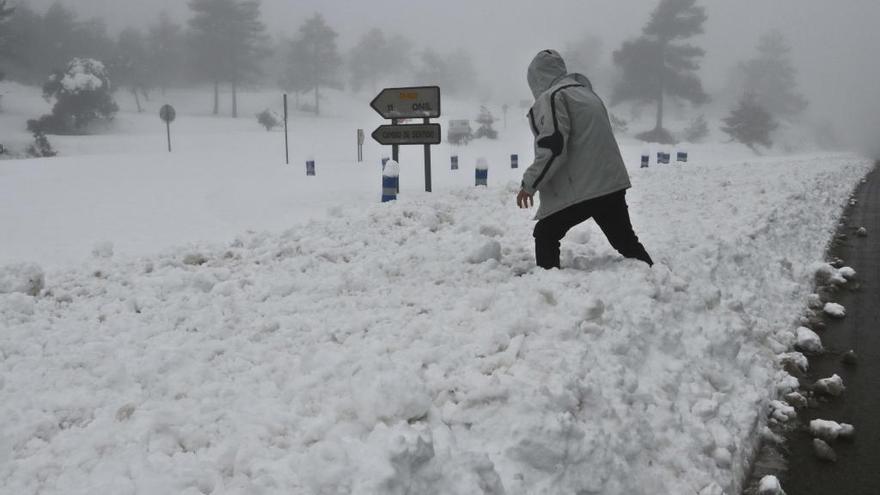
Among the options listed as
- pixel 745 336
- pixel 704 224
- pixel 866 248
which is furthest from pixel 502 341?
pixel 866 248

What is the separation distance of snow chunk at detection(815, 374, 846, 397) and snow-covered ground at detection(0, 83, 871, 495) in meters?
0.33

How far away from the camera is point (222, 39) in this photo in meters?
62.0

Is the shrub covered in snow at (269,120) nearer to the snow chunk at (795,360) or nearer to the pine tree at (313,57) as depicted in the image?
the pine tree at (313,57)

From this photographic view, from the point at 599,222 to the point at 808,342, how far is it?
1.70 meters

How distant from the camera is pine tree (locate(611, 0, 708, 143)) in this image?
187 feet

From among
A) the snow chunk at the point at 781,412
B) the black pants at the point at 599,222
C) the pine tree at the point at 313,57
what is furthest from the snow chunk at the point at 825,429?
the pine tree at the point at 313,57

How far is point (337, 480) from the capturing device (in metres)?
2.12

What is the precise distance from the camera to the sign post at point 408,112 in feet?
34.2

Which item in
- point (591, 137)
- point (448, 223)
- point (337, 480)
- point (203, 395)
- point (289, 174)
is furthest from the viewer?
point (289, 174)

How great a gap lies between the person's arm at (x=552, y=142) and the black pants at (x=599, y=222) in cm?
36

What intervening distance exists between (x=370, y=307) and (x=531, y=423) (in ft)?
6.13

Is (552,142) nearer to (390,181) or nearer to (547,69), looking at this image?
(547,69)

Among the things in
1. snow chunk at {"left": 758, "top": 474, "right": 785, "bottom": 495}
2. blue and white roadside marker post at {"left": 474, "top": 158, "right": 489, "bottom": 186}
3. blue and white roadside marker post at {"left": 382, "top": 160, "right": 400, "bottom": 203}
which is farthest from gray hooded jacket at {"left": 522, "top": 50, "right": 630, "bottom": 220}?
blue and white roadside marker post at {"left": 474, "top": 158, "right": 489, "bottom": 186}

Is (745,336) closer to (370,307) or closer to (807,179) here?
(370,307)
